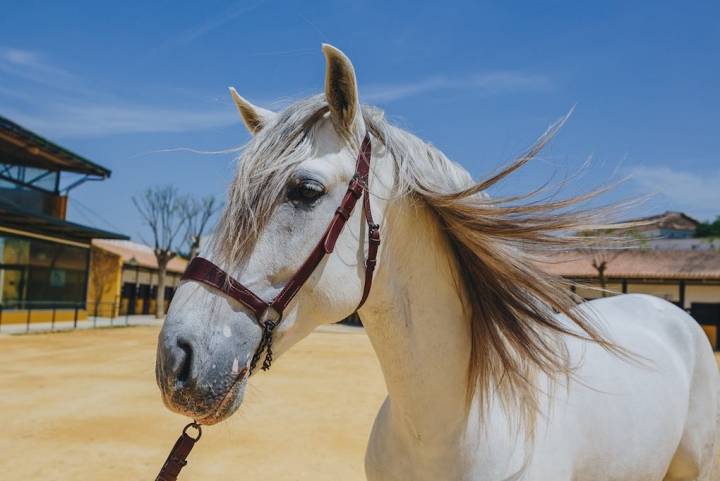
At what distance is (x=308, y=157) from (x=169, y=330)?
583mm

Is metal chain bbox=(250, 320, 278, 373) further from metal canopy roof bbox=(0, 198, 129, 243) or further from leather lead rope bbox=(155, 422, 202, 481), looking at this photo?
metal canopy roof bbox=(0, 198, 129, 243)

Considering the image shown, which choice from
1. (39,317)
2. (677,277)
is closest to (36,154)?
(39,317)

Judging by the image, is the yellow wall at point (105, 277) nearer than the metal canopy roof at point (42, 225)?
No

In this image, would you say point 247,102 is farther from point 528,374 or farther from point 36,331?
point 36,331

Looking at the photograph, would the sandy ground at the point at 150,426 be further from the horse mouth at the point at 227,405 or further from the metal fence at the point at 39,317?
the metal fence at the point at 39,317

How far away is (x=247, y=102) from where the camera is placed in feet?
6.23

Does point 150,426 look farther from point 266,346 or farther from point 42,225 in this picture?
point 42,225

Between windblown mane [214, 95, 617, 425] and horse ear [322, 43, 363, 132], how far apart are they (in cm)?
7

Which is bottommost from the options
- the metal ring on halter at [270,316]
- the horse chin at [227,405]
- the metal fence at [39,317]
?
the metal fence at [39,317]

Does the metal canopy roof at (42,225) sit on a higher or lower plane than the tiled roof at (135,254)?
higher

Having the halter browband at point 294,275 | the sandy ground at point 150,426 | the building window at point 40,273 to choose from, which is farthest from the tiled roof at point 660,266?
the halter browband at point 294,275

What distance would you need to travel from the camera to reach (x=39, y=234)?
22.6 m

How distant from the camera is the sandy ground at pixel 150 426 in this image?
5.30 meters

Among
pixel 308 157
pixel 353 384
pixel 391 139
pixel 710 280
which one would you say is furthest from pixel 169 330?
pixel 710 280
